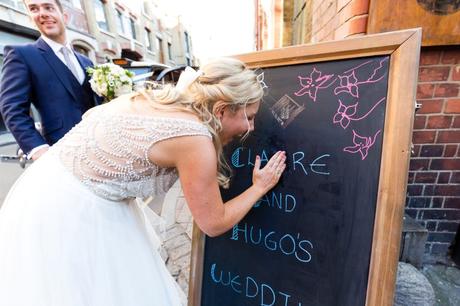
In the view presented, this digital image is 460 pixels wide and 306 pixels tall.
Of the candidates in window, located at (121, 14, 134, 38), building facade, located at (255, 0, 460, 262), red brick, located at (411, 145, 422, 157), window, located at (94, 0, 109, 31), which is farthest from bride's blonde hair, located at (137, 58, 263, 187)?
window, located at (121, 14, 134, 38)

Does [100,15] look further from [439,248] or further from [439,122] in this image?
[439,248]

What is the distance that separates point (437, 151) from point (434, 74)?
0.44 meters

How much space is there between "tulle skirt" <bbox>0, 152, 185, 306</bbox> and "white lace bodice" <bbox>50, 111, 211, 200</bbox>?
6 centimetres

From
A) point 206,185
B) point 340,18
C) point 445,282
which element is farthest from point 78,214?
point 445,282

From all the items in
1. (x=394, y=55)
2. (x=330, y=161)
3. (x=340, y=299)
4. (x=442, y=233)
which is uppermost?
(x=394, y=55)

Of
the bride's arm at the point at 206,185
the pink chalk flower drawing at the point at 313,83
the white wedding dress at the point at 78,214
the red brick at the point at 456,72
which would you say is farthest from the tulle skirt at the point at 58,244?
the red brick at the point at 456,72

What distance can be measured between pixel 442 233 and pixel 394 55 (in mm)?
1484

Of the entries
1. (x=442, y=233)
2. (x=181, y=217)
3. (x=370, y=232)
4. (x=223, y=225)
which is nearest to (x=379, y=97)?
(x=370, y=232)

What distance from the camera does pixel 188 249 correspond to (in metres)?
2.37

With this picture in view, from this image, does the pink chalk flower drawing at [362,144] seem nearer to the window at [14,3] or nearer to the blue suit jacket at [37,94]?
the blue suit jacket at [37,94]

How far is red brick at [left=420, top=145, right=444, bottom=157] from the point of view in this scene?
4.96ft

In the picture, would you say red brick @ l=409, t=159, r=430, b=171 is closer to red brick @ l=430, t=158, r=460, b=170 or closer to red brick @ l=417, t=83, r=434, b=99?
red brick @ l=430, t=158, r=460, b=170

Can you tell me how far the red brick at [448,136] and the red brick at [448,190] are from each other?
0.29 m

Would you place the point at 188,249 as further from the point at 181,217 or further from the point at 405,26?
the point at 405,26
